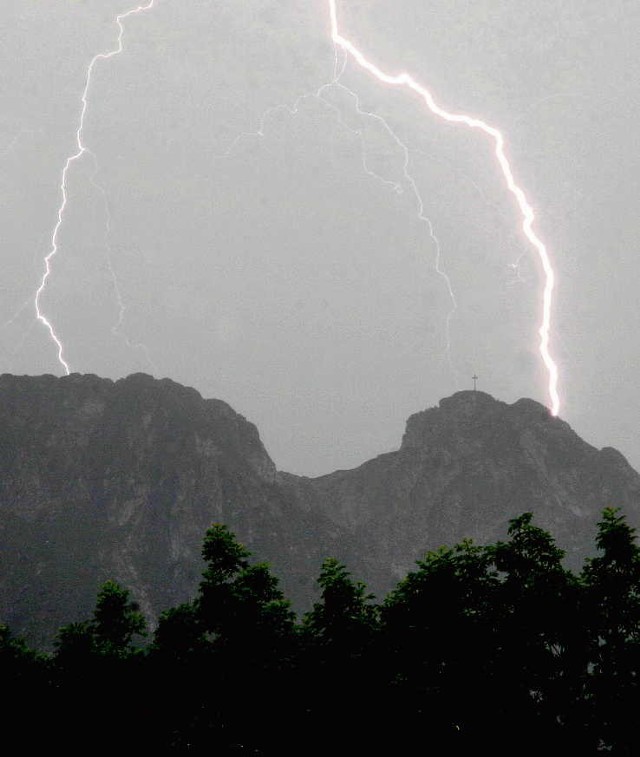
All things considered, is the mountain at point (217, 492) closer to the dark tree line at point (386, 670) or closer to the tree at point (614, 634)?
the dark tree line at point (386, 670)

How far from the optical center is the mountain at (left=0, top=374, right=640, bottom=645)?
351 feet

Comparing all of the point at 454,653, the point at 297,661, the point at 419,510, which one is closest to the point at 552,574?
the point at 454,653

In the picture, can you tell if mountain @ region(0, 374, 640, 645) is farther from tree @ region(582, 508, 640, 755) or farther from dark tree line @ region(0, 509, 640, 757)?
tree @ region(582, 508, 640, 755)

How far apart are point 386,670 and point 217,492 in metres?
114

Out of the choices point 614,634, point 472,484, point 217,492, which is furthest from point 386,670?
point 472,484

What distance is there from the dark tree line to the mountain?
248 ft

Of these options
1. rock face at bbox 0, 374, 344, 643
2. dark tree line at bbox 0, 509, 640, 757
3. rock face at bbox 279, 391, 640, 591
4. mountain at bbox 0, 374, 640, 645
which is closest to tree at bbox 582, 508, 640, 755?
dark tree line at bbox 0, 509, 640, 757

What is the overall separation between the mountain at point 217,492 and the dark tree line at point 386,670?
75.6 metres

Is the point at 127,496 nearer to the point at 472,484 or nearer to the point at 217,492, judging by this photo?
the point at 217,492

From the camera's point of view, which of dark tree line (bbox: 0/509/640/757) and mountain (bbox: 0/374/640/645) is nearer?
dark tree line (bbox: 0/509/640/757)

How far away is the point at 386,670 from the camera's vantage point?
2123cm

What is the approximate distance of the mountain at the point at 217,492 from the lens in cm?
10694

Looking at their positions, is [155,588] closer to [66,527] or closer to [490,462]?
[66,527]

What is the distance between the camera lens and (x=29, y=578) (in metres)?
97.6
